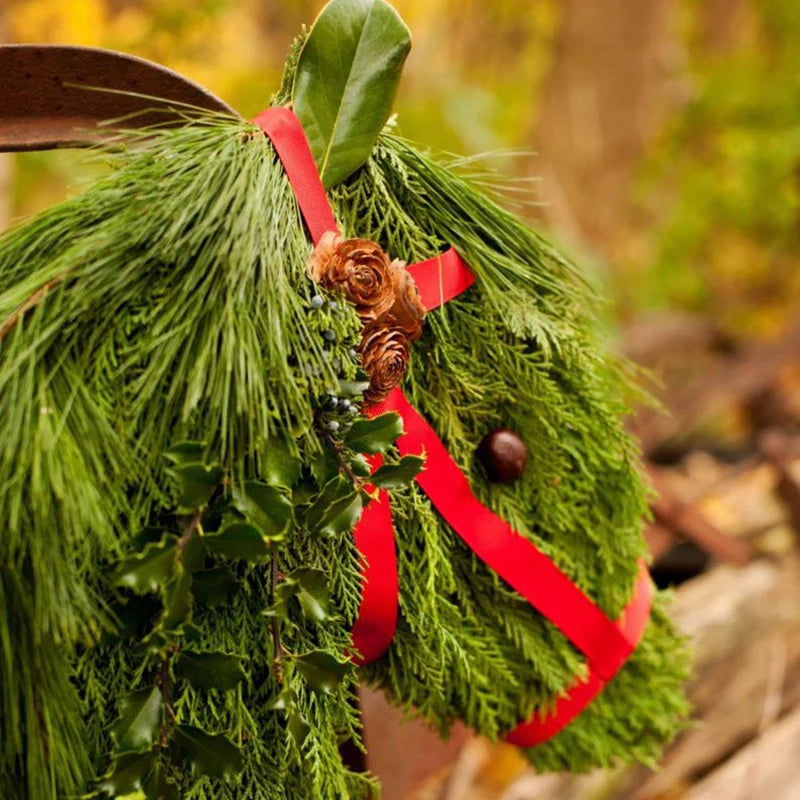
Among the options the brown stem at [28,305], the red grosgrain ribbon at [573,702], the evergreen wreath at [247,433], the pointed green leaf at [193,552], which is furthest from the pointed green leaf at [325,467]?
the red grosgrain ribbon at [573,702]

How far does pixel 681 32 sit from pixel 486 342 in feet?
22.8

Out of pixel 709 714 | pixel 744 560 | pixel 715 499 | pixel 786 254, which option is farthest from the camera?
pixel 786 254

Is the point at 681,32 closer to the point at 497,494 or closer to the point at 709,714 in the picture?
the point at 709,714

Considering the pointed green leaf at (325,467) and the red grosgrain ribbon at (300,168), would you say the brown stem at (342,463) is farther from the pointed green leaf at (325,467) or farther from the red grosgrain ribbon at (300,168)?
the red grosgrain ribbon at (300,168)

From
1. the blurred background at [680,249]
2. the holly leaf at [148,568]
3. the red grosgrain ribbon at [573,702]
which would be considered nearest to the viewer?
the holly leaf at [148,568]

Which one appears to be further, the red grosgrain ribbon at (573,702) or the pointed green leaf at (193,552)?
the red grosgrain ribbon at (573,702)

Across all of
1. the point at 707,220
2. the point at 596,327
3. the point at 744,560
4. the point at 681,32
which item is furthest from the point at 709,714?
the point at 681,32

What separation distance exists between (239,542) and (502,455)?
29 cm

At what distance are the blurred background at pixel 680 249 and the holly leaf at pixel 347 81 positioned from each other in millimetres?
200

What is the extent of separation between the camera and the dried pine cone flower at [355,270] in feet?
2.42

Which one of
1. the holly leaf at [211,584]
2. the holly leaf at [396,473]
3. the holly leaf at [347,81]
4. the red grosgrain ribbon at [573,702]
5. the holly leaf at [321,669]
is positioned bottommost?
the red grosgrain ribbon at [573,702]

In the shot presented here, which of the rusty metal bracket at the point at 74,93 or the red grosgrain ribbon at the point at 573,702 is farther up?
the rusty metal bracket at the point at 74,93

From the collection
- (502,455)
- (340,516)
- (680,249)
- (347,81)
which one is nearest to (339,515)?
(340,516)

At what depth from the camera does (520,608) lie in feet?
3.03
